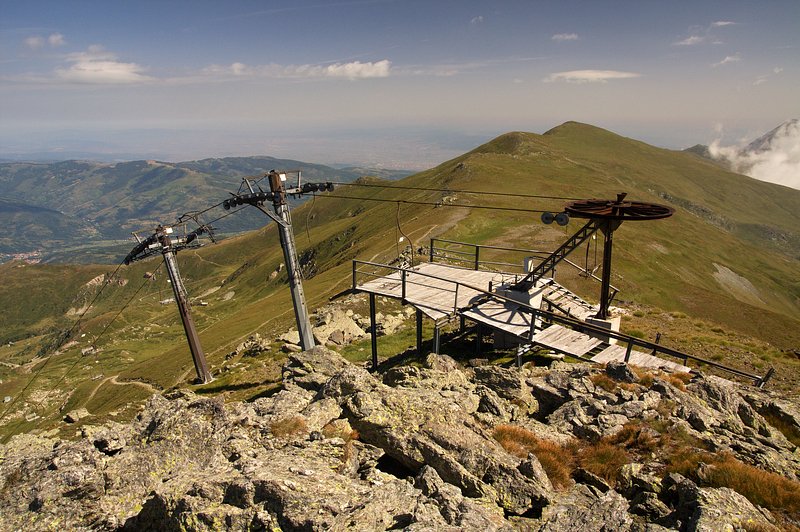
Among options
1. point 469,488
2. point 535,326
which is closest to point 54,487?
point 469,488

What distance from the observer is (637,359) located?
22031mm

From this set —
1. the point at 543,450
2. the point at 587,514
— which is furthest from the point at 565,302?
the point at 587,514

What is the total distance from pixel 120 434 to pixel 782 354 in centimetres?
3617

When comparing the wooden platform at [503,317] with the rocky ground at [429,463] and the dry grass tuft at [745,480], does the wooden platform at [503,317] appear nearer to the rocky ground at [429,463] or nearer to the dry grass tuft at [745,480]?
the rocky ground at [429,463]

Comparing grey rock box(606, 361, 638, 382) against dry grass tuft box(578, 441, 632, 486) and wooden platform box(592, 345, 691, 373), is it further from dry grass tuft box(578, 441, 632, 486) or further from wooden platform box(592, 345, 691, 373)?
dry grass tuft box(578, 441, 632, 486)

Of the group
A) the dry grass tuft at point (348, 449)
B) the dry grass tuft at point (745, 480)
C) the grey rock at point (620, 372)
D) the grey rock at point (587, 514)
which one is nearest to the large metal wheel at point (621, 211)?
the grey rock at point (620, 372)

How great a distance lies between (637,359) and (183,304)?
35.7 m

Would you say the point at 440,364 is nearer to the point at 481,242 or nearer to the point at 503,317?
the point at 503,317

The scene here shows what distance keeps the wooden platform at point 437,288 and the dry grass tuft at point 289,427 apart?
1215 cm

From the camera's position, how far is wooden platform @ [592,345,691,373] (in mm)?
21114

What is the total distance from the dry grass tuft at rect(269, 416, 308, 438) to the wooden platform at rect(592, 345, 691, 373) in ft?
51.5

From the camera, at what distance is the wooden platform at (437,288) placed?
25094 millimetres

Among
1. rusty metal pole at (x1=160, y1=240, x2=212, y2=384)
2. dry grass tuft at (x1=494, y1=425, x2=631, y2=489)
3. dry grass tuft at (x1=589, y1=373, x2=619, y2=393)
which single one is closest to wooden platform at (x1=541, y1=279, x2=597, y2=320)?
dry grass tuft at (x1=589, y1=373, x2=619, y2=393)

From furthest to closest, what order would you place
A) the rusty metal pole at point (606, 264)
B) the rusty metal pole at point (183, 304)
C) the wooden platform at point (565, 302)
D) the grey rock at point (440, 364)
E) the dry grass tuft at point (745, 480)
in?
the rusty metal pole at point (183, 304) → the wooden platform at point (565, 302) → the rusty metal pole at point (606, 264) → the grey rock at point (440, 364) → the dry grass tuft at point (745, 480)
